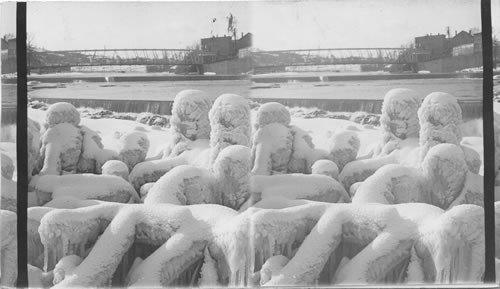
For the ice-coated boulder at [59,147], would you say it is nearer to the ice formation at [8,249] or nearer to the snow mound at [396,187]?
the ice formation at [8,249]

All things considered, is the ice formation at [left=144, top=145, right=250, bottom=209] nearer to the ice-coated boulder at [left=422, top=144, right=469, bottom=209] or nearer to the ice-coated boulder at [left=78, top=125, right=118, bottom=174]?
the ice-coated boulder at [left=78, top=125, right=118, bottom=174]

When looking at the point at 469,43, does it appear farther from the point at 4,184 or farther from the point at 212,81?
the point at 4,184

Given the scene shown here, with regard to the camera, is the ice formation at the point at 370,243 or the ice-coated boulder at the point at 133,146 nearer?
the ice formation at the point at 370,243

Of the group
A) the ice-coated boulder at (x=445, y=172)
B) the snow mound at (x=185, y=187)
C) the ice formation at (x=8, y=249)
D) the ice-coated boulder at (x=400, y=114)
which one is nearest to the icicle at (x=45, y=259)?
the ice formation at (x=8, y=249)

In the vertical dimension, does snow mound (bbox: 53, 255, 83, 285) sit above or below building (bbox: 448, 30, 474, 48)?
below

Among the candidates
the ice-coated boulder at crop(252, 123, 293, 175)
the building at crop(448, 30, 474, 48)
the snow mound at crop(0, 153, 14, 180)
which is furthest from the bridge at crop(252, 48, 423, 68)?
the snow mound at crop(0, 153, 14, 180)

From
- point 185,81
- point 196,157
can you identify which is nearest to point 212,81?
point 185,81

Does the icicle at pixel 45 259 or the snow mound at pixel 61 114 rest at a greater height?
the snow mound at pixel 61 114
